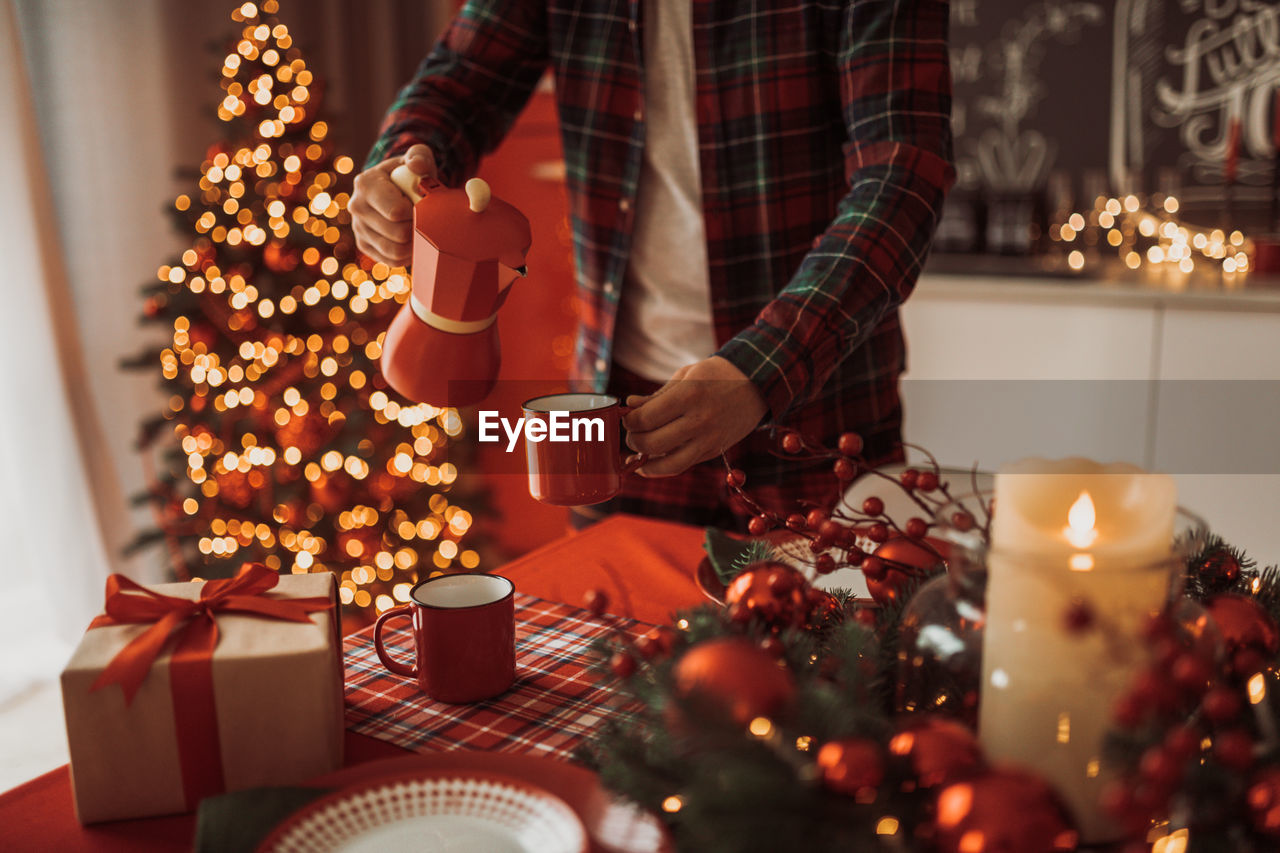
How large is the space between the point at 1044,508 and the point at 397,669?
479 millimetres

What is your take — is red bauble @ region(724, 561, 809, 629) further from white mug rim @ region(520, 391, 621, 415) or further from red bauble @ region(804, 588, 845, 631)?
white mug rim @ region(520, 391, 621, 415)

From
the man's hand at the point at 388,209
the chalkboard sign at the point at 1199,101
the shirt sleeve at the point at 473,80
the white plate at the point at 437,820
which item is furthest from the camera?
the chalkboard sign at the point at 1199,101

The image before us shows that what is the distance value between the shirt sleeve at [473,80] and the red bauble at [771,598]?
791 mm

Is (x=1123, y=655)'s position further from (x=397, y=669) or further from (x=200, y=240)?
(x=200, y=240)

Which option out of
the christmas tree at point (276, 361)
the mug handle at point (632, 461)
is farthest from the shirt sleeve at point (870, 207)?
the christmas tree at point (276, 361)

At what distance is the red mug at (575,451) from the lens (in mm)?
766

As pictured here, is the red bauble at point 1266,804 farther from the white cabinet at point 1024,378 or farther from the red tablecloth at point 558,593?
the white cabinet at point 1024,378

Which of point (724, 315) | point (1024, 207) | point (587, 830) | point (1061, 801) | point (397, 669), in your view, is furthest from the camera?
point (1024, 207)

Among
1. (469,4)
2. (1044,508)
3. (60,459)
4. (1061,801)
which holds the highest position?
(469,4)

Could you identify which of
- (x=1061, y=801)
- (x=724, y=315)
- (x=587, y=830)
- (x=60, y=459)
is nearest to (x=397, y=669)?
(x=587, y=830)

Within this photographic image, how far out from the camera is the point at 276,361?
216 centimetres

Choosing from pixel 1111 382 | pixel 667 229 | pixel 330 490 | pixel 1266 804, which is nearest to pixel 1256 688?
pixel 1266 804

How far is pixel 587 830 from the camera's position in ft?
1.76

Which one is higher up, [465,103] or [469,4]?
[469,4]
